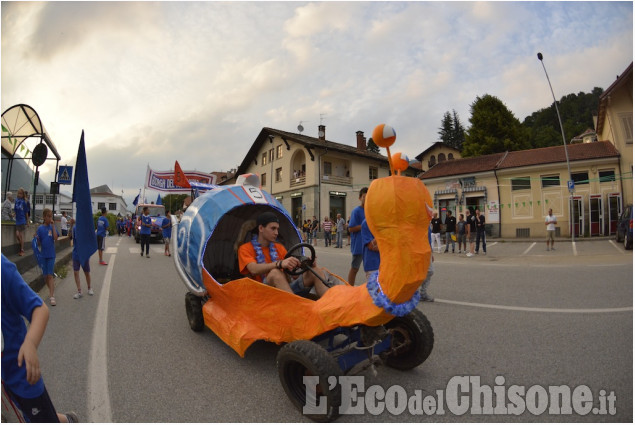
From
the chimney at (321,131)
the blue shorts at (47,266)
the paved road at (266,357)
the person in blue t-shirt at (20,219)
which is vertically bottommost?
the paved road at (266,357)

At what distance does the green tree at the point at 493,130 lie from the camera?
108ft

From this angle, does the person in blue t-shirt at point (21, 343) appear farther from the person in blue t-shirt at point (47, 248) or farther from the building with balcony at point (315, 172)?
the building with balcony at point (315, 172)

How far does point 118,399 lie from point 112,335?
173 cm

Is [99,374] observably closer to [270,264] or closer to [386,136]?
[270,264]

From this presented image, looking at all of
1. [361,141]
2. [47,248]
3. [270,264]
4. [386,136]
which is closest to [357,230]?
[270,264]

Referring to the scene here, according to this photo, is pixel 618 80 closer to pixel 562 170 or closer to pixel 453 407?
pixel 562 170

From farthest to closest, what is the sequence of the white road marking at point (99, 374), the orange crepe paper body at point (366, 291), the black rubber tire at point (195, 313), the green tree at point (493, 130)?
the green tree at point (493, 130), the black rubber tire at point (195, 313), the white road marking at point (99, 374), the orange crepe paper body at point (366, 291)

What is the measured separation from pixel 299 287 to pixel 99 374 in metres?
1.97

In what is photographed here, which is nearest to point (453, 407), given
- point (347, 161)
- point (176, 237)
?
point (176, 237)

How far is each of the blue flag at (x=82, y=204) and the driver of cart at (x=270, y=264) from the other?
9.01 feet

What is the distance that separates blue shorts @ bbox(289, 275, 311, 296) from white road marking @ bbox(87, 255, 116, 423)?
1758mm

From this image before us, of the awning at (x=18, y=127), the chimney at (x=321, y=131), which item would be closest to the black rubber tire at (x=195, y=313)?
the awning at (x=18, y=127)

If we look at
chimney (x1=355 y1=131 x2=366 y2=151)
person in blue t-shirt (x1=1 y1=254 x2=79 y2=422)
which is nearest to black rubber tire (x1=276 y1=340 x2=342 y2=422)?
person in blue t-shirt (x1=1 y1=254 x2=79 y2=422)

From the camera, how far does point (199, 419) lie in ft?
8.06
